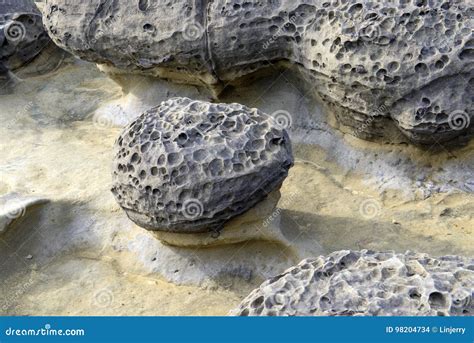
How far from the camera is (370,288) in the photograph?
2.67m

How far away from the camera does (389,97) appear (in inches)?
179

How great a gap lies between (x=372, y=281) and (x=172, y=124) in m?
1.73

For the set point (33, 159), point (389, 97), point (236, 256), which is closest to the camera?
point (236, 256)

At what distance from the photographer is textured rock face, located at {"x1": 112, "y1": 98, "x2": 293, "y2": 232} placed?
3.89 metres

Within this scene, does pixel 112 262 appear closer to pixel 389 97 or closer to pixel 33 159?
pixel 33 159

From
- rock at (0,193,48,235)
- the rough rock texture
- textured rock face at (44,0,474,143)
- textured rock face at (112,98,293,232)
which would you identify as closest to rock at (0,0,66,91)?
textured rock face at (44,0,474,143)

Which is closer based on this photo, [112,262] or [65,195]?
[112,262]

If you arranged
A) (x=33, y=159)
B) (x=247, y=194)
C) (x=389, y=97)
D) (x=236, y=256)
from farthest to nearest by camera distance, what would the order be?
(x=33, y=159)
(x=389, y=97)
(x=236, y=256)
(x=247, y=194)

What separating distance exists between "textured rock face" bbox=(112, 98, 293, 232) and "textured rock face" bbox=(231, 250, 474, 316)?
40.4 inches

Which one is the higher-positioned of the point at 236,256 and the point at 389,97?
the point at 389,97

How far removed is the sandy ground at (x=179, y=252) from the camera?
4.09 m

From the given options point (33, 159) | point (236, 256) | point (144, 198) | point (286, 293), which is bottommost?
point (33, 159)

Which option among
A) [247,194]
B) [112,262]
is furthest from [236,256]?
[112,262]

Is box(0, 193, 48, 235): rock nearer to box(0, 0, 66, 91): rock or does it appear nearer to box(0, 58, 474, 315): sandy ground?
box(0, 58, 474, 315): sandy ground
